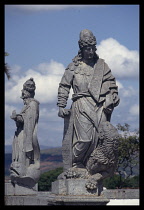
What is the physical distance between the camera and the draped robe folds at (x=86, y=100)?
1912 cm

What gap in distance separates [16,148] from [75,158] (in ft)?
12.3

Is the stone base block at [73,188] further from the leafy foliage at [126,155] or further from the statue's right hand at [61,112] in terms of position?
the leafy foliage at [126,155]

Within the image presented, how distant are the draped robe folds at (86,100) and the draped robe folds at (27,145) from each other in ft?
10.1

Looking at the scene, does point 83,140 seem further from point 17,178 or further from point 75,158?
point 17,178

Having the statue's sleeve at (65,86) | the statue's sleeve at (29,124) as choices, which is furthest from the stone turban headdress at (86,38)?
the statue's sleeve at (29,124)

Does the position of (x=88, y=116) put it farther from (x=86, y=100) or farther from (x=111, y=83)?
(x=111, y=83)

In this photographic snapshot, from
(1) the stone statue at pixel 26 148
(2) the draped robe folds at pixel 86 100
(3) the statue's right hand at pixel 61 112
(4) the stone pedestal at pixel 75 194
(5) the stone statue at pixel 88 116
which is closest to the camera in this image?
(4) the stone pedestal at pixel 75 194

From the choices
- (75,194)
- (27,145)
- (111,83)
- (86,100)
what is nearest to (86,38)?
(111,83)

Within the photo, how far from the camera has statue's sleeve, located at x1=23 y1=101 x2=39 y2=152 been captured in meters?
22.4

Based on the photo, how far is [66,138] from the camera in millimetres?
19406

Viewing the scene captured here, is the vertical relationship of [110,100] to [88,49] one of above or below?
below

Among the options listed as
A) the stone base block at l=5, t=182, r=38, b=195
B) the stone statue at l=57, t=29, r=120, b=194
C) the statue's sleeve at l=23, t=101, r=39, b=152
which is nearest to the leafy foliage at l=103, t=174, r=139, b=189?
the stone base block at l=5, t=182, r=38, b=195

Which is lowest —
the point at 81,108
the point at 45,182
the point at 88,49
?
the point at 45,182

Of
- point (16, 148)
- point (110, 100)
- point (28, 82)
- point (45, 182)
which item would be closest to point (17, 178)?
point (16, 148)
